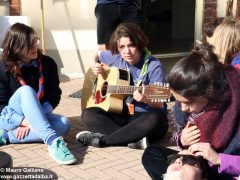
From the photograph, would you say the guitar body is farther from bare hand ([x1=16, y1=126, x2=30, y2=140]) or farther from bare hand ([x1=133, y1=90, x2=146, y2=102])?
bare hand ([x1=16, y1=126, x2=30, y2=140])

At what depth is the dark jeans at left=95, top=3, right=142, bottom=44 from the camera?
4.79 metres

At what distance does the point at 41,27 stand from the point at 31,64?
2845 millimetres

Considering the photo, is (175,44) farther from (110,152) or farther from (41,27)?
(110,152)

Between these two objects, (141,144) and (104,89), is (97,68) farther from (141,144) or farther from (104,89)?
(141,144)

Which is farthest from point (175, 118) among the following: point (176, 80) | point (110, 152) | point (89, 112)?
point (89, 112)

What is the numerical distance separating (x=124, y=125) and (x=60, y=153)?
723mm

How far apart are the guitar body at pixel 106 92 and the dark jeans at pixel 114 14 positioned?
0.80 m

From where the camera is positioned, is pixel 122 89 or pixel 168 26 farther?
pixel 168 26

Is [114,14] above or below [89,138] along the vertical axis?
above

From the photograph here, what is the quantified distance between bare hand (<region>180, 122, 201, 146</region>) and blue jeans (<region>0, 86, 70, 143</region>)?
4.39 ft

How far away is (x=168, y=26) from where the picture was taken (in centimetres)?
1230

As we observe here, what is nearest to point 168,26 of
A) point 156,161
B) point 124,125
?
point 124,125

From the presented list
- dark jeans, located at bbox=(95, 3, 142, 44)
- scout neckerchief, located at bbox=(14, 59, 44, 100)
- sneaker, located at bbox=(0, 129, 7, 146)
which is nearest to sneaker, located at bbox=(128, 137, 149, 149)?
scout neckerchief, located at bbox=(14, 59, 44, 100)

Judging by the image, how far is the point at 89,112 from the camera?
12.6 ft
